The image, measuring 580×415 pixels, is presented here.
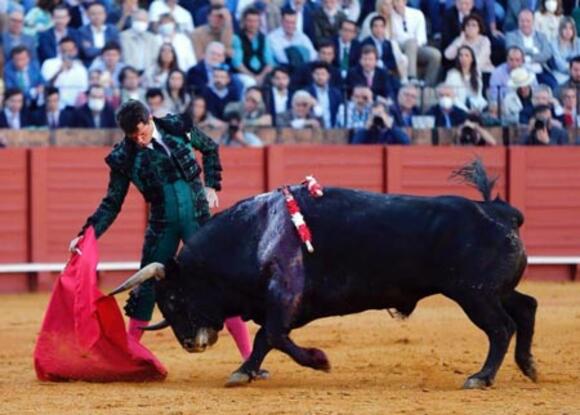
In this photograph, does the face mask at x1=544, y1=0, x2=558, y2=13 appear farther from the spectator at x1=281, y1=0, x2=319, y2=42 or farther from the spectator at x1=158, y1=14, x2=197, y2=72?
the spectator at x1=158, y1=14, x2=197, y2=72

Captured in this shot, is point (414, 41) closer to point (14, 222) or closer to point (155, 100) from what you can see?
point (155, 100)

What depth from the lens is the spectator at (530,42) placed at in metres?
13.6

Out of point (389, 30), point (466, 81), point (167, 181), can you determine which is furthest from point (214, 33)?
point (167, 181)

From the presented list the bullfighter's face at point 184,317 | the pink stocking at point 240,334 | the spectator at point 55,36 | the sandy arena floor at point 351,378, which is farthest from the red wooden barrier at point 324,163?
the bullfighter's face at point 184,317

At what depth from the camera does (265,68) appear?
12.7 m

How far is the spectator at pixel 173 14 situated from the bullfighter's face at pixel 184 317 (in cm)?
563

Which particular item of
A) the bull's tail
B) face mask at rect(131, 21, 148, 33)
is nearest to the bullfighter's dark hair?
the bull's tail

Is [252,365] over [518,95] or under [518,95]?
under

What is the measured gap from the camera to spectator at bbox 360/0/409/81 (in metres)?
13.0

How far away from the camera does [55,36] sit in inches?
480

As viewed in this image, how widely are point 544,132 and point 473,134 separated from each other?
636mm

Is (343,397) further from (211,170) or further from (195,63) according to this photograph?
(195,63)

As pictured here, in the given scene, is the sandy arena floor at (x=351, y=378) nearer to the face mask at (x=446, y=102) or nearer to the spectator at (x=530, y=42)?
the face mask at (x=446, y=102)

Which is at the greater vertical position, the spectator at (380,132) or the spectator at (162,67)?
the spectator at (162,67)
